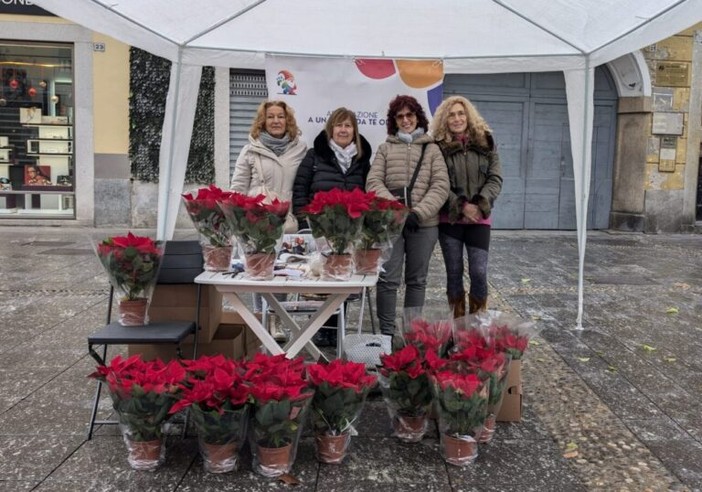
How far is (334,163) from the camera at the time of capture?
4.42 meters

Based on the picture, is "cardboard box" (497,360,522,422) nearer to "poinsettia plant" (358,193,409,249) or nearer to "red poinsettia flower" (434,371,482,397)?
"red poinsettia flower" (434,371,482,397)

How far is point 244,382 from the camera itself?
2.74m

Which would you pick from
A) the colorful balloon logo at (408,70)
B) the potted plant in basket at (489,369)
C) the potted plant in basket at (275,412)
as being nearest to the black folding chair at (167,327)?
the potted plant in basket at (275,412)

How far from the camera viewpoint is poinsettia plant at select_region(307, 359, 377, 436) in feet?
9.28

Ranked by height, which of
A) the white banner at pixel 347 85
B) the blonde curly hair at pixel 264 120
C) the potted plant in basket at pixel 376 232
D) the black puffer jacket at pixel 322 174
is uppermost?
the white banner at pixel 347 85

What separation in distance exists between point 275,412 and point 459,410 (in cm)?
82

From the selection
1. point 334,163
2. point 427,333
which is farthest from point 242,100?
point 427,333

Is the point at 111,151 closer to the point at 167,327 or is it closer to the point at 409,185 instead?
the point at 409,185

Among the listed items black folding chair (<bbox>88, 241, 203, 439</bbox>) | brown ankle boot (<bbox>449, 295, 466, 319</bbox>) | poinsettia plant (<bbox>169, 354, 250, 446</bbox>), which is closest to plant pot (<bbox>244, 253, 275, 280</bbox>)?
black folding chair (<bbox>88, 241, 203, 439</bbox>)

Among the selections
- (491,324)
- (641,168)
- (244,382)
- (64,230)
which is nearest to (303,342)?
(244,382)

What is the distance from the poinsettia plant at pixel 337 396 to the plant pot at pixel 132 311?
1.00 metres

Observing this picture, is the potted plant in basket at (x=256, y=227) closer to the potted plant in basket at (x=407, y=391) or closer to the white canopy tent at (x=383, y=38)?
the potted plant in basket at (x=407, y=391)

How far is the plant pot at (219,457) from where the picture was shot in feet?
9.12

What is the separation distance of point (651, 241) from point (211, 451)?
1010cm
